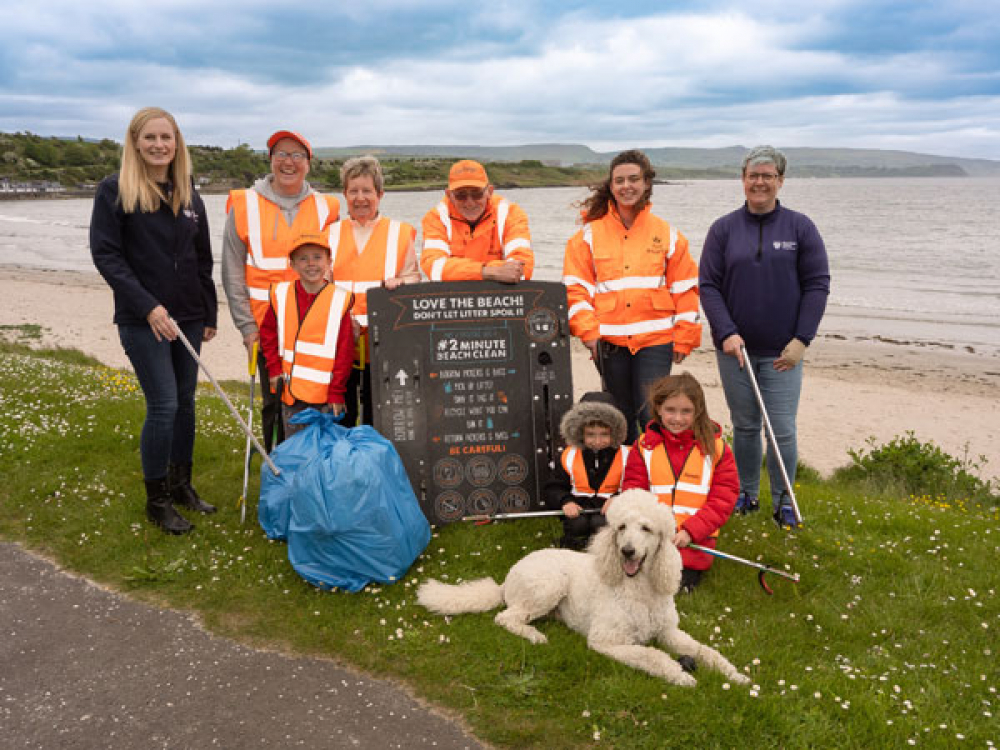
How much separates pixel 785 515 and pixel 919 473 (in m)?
4.72

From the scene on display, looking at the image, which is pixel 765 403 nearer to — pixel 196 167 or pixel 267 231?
pixel 267 231

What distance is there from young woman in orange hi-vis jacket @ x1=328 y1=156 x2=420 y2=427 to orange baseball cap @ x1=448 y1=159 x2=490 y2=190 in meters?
0.59

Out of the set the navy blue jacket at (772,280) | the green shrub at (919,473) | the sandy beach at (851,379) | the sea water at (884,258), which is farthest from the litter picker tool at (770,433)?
the sandy beach at (851,379)

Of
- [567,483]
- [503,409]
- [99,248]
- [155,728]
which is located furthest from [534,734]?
[99,248]

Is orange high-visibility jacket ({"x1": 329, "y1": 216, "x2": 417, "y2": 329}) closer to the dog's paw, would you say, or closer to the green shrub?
the dog's paw

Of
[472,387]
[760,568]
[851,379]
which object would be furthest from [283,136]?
[851,379]

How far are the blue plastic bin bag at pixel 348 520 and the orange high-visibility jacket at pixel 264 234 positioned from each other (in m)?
1.71

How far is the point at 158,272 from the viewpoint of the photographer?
5.71 metres

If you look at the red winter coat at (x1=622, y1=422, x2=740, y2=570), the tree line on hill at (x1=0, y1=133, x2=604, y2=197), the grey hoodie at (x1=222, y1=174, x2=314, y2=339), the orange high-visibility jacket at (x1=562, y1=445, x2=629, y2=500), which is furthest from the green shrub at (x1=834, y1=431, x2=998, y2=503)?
the tree line on hill at (x1=0, y1=133, x2=604, y2=197)

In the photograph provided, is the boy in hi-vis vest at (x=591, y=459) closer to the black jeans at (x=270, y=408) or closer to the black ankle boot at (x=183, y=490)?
the black jeans at (x=270, y=408)

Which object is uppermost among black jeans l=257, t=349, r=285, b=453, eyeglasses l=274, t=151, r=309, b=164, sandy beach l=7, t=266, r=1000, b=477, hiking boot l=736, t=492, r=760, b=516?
eyeglasses l=274, t=151, r=309, b=164

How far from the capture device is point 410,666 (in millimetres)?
4438

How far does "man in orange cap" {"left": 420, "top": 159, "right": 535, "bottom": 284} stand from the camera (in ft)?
20.7

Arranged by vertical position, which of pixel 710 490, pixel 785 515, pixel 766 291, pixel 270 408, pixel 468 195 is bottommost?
pixel 785 515
